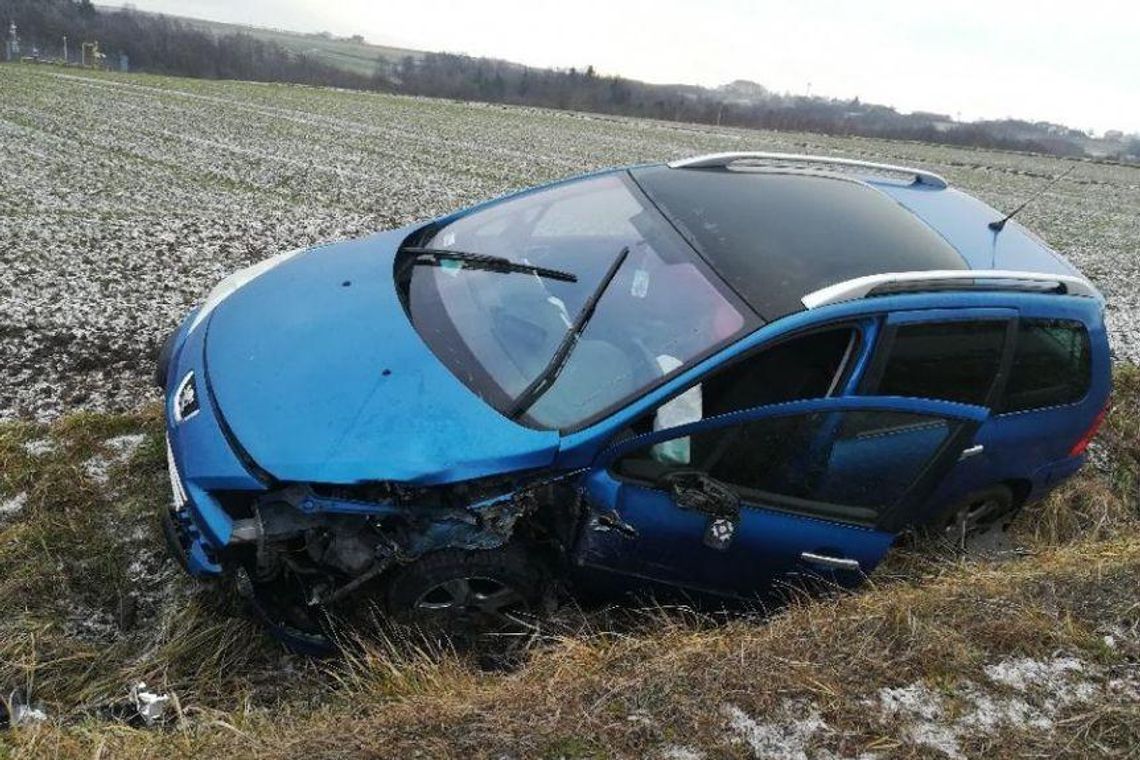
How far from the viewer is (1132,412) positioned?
18.6ft

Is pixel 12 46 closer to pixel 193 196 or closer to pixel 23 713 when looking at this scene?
pixel 193 196

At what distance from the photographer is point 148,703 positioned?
8.99 feet

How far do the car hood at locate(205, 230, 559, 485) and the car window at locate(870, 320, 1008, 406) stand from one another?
1.47 m

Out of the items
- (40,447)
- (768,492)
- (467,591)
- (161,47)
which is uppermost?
(161,47)

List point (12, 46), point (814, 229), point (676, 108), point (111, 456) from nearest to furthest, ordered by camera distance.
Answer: point (814, 229)
point (111, 456)
point (12, 46)
point (676, 108)

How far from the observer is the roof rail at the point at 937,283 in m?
3.02

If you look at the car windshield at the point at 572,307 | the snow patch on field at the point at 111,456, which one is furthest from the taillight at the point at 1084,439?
the snow patch on field at the point at 111,456

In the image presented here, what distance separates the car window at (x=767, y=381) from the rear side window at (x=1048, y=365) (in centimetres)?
96

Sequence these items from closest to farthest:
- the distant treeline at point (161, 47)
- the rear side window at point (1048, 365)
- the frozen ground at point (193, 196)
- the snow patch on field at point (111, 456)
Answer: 1. the rear side window at point (1048, 365)
2. the snow patch on field at point (111, 456)
3. the frozen ground at point (193, 196)
4. the distant treeline at point (161, 47)

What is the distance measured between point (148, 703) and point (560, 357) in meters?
1.93

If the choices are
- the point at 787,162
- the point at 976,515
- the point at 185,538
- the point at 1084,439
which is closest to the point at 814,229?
the point at 787,162

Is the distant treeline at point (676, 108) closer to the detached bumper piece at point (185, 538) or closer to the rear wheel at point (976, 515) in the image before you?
the rear wheel at point (976, 515)

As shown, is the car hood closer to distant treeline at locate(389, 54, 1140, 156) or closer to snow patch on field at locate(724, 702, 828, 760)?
snow patch on field at locate(724, 702, 828, 760)

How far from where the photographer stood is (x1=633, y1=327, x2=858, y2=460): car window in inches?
114
